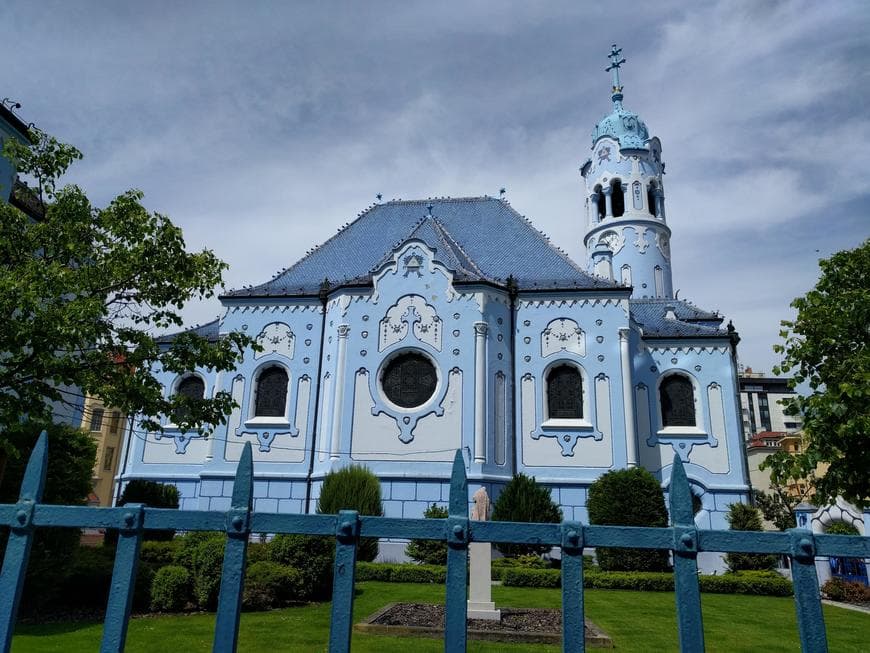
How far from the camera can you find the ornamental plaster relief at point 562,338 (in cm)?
2269

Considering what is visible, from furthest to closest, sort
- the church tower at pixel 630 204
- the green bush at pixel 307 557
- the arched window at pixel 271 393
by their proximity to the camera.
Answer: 1. the church tower at pixel 630 204
2. the arched window at pixel 271 393
3. the green bush at pixel 307 557

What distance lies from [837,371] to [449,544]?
26.6ft

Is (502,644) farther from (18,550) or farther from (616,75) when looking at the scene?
(616,75)

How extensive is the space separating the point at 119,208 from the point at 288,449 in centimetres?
1350

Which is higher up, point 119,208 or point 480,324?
point 480,324

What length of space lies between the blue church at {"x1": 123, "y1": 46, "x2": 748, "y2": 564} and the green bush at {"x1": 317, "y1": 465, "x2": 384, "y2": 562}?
1.46m

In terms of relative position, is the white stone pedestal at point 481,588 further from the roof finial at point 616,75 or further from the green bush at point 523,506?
the roof finial at point 616,75

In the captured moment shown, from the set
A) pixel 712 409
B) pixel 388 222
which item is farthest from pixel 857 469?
pixel 388 222

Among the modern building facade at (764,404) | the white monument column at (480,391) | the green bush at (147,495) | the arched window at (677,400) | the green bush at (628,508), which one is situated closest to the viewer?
the green bush at (628,508)

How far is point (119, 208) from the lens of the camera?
35.4ft

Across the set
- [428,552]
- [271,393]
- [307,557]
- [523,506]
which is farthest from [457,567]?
[271,393]

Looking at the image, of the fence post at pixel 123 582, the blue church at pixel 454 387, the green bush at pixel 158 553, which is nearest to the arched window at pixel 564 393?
the blue church at pixel 454 387

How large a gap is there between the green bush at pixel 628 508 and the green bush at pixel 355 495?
22.2 ft

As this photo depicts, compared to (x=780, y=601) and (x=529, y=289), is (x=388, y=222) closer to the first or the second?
(x=529, y=289)
